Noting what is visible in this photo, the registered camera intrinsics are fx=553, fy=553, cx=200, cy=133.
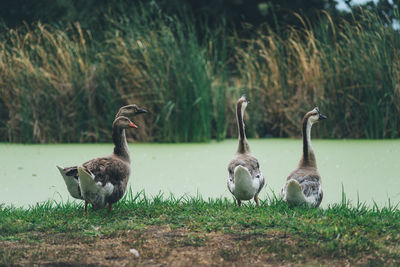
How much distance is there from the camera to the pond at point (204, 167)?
5.61m

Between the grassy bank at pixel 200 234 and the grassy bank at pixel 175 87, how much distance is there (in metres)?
3.96

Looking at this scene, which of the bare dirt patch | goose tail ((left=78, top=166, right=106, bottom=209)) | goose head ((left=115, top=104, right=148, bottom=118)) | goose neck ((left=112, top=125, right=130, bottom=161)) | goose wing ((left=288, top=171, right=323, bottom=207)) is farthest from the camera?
goose head ((left=115, top=104, right=148, bottom=118))

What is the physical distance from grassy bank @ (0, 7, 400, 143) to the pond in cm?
46

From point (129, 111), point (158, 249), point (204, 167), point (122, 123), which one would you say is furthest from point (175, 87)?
point (158, 249)

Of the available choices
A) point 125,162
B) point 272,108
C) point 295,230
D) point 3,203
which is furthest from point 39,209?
point 272,108

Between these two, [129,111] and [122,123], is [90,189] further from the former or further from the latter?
[129,111]

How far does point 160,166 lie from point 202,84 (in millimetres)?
2233

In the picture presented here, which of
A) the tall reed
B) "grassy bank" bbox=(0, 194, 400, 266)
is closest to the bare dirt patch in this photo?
"grassy bank" bbox=(0, 194, 400, 266)

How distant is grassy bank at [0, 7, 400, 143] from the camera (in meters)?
8.61

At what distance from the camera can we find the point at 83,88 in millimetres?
8852

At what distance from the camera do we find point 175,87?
864cm

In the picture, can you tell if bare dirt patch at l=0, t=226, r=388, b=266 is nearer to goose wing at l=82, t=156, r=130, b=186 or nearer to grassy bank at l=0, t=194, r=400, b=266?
grassy bank at l=0, t=194, r=400, b=266

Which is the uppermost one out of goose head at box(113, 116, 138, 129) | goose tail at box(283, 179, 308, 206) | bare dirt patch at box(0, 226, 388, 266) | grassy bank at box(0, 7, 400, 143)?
grassy bank at box(0, 7, 400, 143)

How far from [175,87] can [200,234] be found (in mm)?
4800
